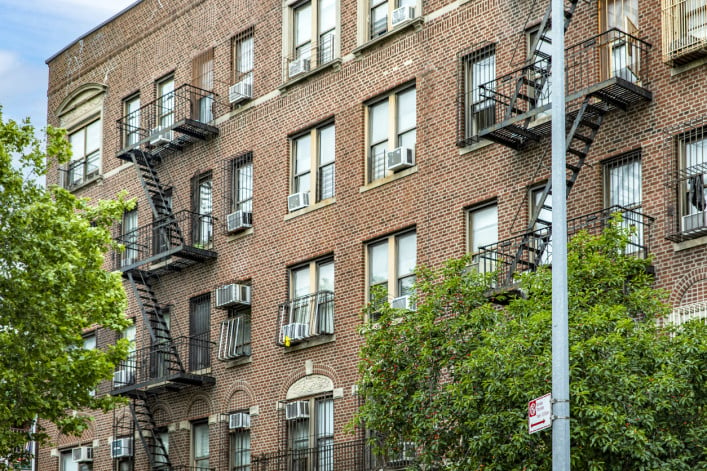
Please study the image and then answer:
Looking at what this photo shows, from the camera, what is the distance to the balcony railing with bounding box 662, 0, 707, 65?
86.3 ft

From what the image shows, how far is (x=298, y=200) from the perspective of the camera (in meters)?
35.3

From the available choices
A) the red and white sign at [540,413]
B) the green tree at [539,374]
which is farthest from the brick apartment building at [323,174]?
the red and white sign at [540,413]

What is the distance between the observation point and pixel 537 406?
59.1ft

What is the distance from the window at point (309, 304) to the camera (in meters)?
33.9

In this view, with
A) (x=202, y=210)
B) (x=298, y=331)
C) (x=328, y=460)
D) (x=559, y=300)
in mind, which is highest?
(x=202, y=210)

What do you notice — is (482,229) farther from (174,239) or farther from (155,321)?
(155,321)

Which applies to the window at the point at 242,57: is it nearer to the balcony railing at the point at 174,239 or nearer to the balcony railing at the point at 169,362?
the balcony railing at the point at 174,239

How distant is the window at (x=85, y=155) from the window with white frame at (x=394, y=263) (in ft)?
48.7

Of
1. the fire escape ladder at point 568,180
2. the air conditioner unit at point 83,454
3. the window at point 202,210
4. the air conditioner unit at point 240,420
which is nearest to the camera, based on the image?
the fire escape ladder at point 568,180

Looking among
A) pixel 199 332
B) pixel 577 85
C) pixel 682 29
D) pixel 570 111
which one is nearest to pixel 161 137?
pixel 199 332

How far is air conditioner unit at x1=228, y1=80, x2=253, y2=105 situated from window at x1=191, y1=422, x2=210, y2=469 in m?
9.11

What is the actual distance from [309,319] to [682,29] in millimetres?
12369

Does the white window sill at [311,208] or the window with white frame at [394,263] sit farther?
the white window sill at [311,208]

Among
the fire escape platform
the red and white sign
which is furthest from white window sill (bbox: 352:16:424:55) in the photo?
the red and white sign
